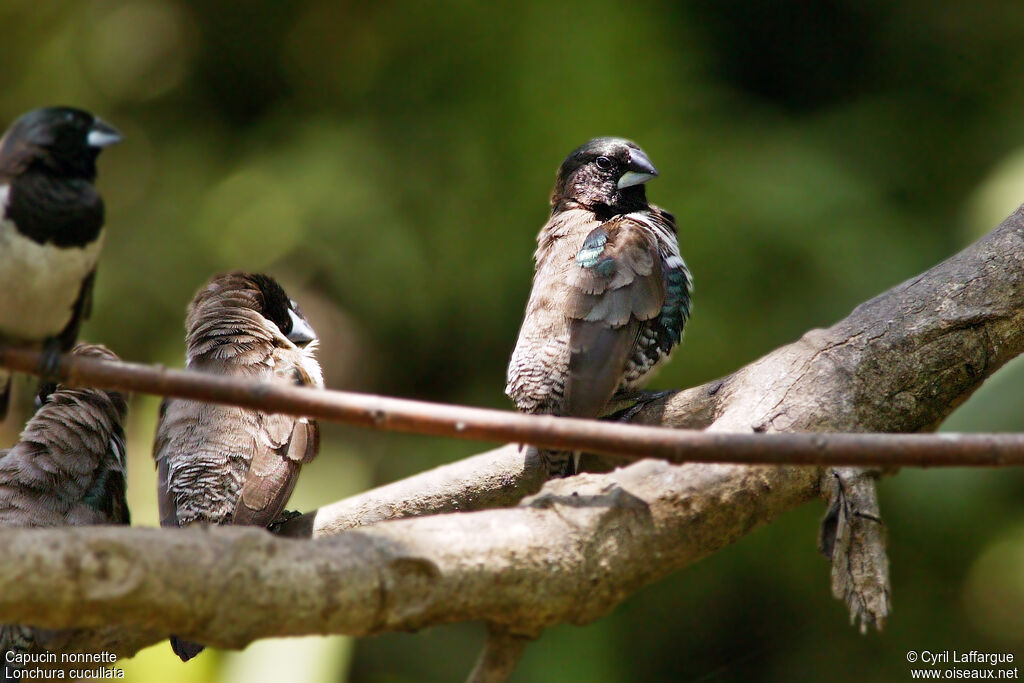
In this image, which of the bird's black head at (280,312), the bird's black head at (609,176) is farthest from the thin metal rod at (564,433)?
the bird's black head at (609,176)

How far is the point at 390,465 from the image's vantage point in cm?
518

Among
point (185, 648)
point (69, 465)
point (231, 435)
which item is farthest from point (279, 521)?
point (69, 465)

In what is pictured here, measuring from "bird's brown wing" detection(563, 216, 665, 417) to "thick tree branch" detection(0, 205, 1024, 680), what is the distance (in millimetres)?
252

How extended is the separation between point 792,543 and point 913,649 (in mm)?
727

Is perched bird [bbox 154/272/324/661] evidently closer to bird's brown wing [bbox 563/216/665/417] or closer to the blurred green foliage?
bird's brown wing [bbox 563/216/665/417]

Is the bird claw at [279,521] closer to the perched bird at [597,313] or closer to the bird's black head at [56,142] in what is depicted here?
the perched bird at [597,313]

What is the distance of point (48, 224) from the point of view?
2.21m

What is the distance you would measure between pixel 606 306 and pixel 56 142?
1.81 m

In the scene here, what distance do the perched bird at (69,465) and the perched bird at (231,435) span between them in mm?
245

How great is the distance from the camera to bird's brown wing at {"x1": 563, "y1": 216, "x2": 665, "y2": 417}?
3.26 metres

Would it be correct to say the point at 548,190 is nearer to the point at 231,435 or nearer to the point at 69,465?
the point at 231,435

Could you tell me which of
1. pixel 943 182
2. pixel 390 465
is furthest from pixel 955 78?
pixel 390 465

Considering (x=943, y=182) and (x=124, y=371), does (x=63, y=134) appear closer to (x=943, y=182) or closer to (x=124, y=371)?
(x=124, y=371)

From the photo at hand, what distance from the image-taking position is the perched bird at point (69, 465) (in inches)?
125
